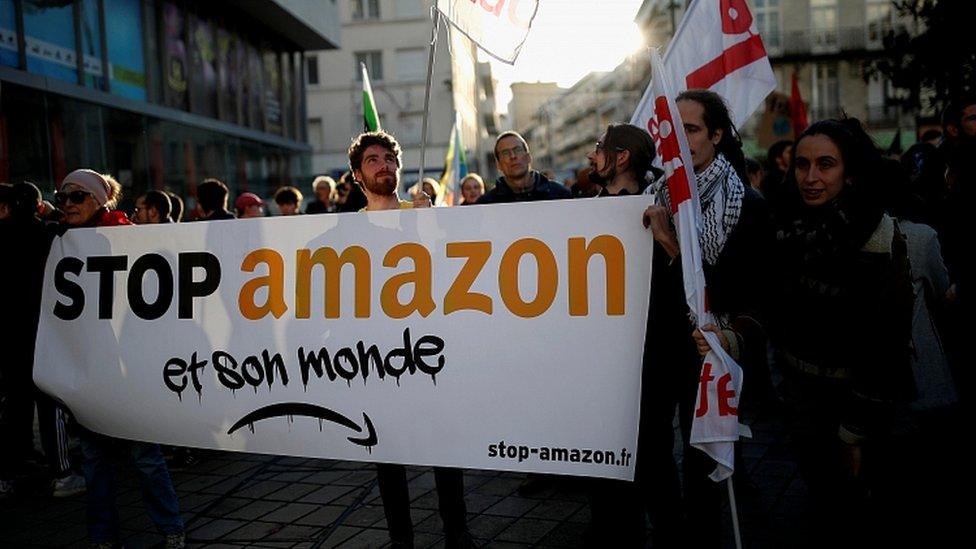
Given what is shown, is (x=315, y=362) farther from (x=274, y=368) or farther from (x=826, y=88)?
(x=826, y=88)

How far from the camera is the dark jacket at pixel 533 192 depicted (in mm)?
5879

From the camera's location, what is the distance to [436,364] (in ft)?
10.5

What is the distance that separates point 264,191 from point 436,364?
1828 cm

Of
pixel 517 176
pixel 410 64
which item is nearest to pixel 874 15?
pixel 410 64

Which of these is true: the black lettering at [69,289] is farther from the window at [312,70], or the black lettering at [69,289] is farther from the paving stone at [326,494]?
the window at [312,70]

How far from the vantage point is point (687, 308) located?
2.95 metres

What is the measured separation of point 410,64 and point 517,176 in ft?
107

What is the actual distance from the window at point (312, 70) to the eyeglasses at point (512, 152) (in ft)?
111

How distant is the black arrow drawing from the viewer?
3.30 m

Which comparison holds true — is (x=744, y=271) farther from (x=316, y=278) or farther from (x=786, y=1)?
(x=786, y=1)

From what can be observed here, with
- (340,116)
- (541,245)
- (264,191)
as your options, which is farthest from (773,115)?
(340,116)

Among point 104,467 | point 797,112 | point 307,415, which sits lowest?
point 104,467

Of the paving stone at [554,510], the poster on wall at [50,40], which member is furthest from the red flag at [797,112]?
the poster on wall at [50,40]

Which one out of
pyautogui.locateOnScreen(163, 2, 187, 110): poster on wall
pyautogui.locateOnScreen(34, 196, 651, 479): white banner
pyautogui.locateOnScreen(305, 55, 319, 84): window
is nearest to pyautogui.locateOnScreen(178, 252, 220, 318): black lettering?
pyautogui.locateOnScreen(34, 196, 651, 479): white banner
